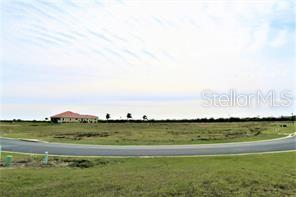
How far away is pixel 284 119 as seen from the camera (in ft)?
359

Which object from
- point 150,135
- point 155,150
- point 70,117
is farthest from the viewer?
point 70,117

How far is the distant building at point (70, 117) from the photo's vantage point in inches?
4958

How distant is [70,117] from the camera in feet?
423

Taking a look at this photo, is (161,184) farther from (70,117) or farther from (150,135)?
(70,117)

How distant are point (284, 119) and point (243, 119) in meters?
10.9

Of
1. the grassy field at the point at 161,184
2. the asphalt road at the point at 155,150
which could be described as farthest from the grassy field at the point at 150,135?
the grassy field at the point at 161,184

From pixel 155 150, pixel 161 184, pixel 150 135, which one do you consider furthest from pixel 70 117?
pixel 161 184

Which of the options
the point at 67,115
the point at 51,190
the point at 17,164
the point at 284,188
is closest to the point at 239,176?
the point at 284,188

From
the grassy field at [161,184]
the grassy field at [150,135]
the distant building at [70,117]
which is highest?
the distant building at [70,117]

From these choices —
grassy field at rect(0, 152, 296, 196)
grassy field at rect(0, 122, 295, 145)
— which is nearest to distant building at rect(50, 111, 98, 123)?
grassy field at rect(0, 122, 295, 145)

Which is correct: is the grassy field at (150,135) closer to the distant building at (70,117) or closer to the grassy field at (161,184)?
the grassy field at (161,184)

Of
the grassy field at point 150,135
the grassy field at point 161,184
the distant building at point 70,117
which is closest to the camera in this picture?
the grassy field at point 161,184

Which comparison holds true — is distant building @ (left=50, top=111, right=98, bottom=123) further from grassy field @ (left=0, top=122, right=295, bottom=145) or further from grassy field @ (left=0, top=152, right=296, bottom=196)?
grassy field @ (left=0, top=152, right=296, bottom=196)

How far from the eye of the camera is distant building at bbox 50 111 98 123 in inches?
4958
